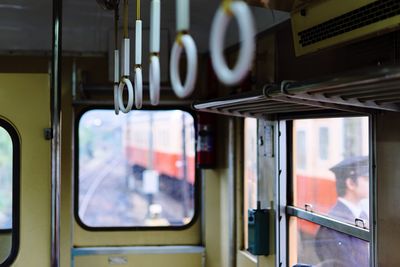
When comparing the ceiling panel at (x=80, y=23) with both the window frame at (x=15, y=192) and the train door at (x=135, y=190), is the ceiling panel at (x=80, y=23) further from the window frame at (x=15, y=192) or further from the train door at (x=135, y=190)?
the window frame at (x=15, y=192)

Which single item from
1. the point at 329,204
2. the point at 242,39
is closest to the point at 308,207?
the point at 329,204

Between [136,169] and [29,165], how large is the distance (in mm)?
1589

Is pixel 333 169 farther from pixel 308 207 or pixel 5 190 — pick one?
pixel 5 190

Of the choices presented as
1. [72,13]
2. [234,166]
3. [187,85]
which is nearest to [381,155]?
[187,85]

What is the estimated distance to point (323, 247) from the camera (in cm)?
289

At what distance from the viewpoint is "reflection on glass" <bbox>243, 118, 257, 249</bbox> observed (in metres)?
3.73

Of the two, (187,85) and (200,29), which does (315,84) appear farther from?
(200,29)

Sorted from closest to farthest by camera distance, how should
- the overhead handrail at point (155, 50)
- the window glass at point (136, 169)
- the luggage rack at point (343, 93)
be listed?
the overhead handrail at point (155, 50), the luggage rack at point (343, 93), the window glass at point (136, 169)

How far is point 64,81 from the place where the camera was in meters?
4.11


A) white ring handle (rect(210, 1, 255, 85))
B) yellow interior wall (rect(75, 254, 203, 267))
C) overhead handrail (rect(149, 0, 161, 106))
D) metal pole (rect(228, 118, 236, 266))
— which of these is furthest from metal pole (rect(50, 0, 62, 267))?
white ring handle (rect(210, 1, 255, 85))

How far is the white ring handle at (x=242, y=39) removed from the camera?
0.79 m

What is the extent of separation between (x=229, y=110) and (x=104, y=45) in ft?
5.61

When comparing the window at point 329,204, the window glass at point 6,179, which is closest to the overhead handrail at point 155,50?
the window at point 329,204

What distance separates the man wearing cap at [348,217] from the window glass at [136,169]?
5.38 ft
